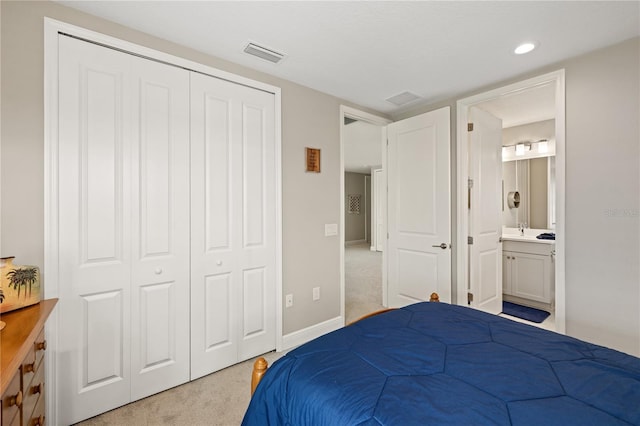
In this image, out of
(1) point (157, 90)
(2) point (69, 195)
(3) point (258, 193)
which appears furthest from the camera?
(3) point (258, 193)

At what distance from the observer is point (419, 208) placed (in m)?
3.24

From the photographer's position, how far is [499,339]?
4.42ft

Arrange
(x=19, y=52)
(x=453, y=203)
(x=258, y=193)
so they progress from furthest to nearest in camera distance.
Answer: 1. (x=453, y=203)
2. (x=258, y=193)
3. (x=19, y=52)

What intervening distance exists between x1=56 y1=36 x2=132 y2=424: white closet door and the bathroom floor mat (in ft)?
12.7

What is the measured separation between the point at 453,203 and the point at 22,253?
135 inches

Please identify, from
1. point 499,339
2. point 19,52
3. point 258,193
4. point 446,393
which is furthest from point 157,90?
point 499,339

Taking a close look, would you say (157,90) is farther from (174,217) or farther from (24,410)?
(24,410)

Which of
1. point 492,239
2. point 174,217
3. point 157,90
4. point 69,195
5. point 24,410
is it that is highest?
point 157,90

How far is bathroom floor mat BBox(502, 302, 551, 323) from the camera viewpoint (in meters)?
3.21

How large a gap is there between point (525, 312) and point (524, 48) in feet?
9.44

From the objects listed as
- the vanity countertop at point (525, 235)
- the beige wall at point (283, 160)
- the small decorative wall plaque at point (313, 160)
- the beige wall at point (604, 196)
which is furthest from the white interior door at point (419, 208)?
the vanity countertop at point (525, 235)

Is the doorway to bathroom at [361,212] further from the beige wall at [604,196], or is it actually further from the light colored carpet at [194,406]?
the beige wall at [604,196]

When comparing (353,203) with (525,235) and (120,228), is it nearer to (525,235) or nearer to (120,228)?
(525,235)

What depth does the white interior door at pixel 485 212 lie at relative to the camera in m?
3.01
